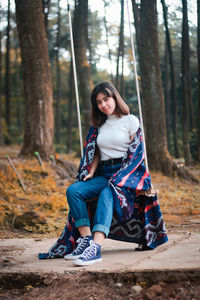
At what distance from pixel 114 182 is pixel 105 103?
728 millimetres

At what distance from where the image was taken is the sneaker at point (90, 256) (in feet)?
9.91

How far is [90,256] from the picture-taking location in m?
3.08

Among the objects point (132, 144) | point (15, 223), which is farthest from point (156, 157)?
point (132, 144)

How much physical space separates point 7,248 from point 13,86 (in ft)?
84.7

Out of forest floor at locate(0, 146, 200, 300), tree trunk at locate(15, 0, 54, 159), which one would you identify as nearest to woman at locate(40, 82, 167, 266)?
forest floor at locate(0, 146, 200, 300)

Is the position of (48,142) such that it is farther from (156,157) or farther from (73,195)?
(73,195)

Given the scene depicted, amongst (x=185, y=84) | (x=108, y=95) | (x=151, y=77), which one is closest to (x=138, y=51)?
(x=151, y=77)

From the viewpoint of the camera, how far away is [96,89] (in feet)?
12.0

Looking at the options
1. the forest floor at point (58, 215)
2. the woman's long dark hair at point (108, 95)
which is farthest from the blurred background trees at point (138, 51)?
the woman's long dark hair at point (108, 95)

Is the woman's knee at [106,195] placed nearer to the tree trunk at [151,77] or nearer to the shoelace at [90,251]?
the shoelace at [90,251]

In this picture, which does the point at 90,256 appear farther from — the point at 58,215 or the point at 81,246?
the point at 58,215

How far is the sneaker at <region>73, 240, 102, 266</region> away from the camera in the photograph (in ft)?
9.91

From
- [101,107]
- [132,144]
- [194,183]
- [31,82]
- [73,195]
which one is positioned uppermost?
[31,82]

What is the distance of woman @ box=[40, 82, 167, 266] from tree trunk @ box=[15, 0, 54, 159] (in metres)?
4.64
